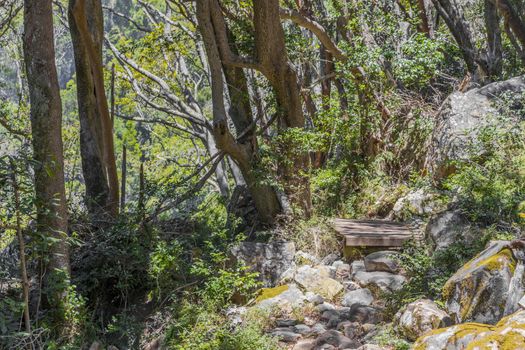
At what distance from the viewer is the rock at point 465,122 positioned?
8206 mm

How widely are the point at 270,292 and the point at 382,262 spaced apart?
4.61 ft

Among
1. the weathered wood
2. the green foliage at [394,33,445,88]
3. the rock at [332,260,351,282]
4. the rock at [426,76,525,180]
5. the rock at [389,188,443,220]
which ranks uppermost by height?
the green foliage at [394,33,445,88]

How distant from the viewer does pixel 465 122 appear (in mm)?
8734

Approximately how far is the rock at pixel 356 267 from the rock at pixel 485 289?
8.46 ft

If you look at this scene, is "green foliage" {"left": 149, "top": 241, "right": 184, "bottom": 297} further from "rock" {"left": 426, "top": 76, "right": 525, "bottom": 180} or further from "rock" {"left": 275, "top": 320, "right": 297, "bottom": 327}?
"rock" {"left": 426, "top": 76, "right": 525, "bottom": 180}

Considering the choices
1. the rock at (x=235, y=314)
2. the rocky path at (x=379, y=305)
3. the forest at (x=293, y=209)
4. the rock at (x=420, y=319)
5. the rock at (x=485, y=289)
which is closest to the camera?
the rocky path at (x=379, y=305)

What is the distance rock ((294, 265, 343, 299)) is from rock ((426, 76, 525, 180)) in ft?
8.15

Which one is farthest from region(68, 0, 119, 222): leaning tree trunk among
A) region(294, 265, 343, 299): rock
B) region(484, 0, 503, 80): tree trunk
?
region(484, 0, 503, 80): tree trunk

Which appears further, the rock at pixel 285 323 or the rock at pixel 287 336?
the rock at pixel 285 323

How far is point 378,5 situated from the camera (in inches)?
434

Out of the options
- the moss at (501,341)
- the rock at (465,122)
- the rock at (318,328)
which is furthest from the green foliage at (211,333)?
the rock at (465,122)

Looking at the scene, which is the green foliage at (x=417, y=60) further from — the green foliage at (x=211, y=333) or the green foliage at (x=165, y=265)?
the green foliage at (x=211, y=333)

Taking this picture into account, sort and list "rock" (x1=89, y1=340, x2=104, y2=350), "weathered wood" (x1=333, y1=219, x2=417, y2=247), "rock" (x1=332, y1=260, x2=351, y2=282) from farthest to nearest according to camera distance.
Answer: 1. "weathered wood" (x1=333, y1=219, x2=417, y2=247)
2. "rock" (x1=332, y1=260, x2=351, y2=282)
3. "rock" (x1=89, y1=340, x2=104, y2=350)

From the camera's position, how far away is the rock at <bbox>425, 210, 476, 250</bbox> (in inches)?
255
